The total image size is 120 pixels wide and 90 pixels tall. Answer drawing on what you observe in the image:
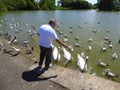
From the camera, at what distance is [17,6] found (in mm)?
93500

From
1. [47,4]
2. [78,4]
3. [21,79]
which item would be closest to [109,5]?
[47,4]

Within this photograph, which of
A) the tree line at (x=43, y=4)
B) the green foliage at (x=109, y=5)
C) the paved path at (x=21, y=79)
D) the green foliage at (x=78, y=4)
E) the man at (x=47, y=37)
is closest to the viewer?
the paved path at (x=21, y=79)

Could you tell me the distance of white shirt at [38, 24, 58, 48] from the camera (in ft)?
28.4

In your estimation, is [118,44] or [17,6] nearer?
[118,44]

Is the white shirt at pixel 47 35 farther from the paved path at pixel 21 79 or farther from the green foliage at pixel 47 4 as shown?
the green foliage at pixel 47 4

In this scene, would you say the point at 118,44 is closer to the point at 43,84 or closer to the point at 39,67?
the point at 39,67

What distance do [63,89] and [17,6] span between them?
8881 centimetres

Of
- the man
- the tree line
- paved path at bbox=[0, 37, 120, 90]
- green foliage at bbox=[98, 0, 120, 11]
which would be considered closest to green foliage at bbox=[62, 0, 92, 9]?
the tree line

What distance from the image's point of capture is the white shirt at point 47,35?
8656 mm

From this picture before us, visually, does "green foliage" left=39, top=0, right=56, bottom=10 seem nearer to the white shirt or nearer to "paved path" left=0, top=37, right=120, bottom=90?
"paved path" left=0, top=37, right=120, bottom=90

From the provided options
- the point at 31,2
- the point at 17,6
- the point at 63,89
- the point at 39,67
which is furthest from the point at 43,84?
the point at 31,2

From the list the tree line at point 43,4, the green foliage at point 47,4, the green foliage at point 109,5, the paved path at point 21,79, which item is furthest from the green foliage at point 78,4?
the paved path at point 21,79

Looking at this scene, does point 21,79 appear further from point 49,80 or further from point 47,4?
point 47,4

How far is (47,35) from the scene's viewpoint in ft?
28.8
